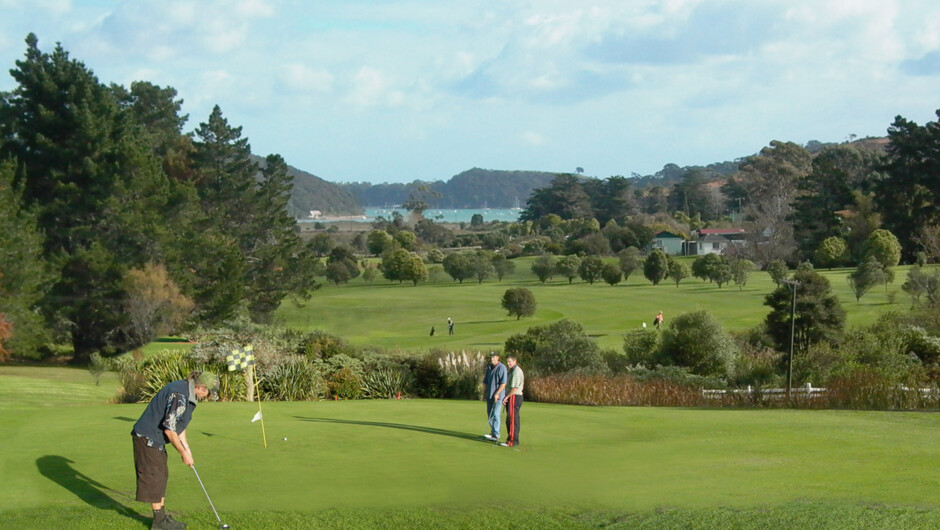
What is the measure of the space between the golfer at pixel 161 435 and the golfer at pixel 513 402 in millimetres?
5373

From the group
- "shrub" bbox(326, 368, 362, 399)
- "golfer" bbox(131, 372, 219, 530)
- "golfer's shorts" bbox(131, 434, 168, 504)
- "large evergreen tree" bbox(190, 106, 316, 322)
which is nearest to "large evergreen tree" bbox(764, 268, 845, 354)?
"shrub" bbox(326, 368, 362, 399)

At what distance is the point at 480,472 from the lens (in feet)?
40.0

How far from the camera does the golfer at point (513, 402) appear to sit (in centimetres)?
1412

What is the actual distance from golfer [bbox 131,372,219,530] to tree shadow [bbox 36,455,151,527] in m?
0.39

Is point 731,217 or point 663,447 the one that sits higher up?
point 731,217

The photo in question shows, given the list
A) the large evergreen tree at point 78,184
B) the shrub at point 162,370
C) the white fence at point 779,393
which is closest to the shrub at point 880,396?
the white fence at point 779,393

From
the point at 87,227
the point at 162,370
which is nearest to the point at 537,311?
the point at 87,227

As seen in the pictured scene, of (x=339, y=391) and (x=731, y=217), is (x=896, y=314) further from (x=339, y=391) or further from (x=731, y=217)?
(x=731, y=217)

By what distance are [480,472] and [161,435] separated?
415 cm

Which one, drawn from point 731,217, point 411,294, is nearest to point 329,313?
point 411,294

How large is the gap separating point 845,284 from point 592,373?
47256 millimetres

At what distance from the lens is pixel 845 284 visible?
67.1 meters

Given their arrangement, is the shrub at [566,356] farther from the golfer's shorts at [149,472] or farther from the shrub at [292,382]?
the golfer's shorts at [149,472]

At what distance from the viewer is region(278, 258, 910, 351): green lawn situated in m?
53.1
